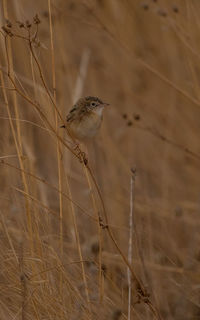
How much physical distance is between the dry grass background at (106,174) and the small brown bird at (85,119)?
0.15 metres

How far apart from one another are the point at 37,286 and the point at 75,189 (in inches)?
147

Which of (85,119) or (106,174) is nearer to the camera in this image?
(85,119)

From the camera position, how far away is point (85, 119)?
351 cm

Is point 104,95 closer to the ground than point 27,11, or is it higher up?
closer to the ground

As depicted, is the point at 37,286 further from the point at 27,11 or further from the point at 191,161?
the point at 27,11

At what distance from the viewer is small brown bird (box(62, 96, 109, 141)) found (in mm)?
3463

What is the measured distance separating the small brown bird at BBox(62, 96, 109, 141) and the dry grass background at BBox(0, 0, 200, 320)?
150 millimetres

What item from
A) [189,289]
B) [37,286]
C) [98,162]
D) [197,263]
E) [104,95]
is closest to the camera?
[37,286]

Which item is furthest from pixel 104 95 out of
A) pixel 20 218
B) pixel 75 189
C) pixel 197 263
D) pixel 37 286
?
pixel 37 286

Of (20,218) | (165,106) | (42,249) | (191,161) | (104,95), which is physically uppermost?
(104,95)

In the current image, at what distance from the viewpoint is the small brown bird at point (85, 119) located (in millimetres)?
3463

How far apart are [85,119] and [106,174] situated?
176 cm

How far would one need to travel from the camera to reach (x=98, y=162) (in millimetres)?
5508

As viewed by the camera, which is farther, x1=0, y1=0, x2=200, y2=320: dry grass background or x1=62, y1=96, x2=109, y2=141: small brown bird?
x1=62, y1=96, x2=109, y2=141: small brown bird
